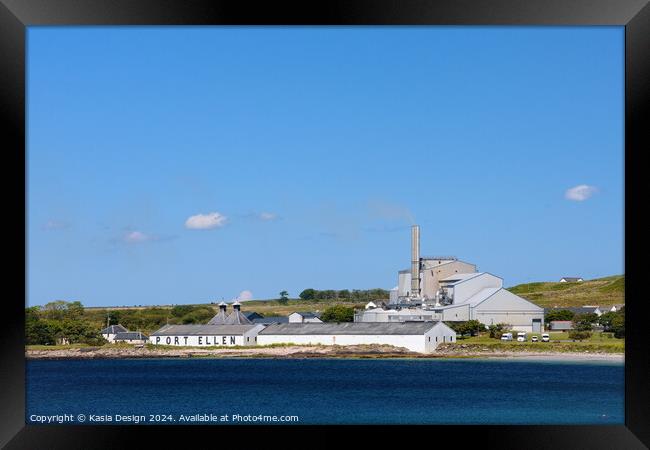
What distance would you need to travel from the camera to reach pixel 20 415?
11.8ft

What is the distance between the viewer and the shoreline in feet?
85.0

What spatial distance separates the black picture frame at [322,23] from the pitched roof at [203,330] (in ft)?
86.6

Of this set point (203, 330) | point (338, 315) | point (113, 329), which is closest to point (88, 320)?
point (113, 329)

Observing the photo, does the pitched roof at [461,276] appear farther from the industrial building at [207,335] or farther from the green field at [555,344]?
the industrial building at [207,335]

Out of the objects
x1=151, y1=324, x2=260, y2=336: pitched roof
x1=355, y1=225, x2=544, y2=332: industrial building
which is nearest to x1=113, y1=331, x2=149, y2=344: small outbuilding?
x1=151, y1=324, x2=260, y2=336: pitched roof

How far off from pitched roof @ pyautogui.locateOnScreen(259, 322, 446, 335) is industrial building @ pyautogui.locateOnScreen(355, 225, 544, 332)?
0.98m

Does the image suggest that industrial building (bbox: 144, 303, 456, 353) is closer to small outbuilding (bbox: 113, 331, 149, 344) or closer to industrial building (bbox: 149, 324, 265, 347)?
industrial building (bbox: 149, 324, 265, 347)

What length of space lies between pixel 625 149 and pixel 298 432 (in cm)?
186

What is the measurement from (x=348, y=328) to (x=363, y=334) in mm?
641

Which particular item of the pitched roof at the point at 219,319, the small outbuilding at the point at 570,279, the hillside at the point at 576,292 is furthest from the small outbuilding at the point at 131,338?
the small outbuilding at the point at 570,279

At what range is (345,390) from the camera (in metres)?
20.2

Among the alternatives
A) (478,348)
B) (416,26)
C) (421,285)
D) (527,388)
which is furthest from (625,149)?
(421,285)

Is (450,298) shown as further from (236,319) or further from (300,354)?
(236,319)

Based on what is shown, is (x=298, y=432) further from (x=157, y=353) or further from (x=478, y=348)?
(x=157, y=353)
